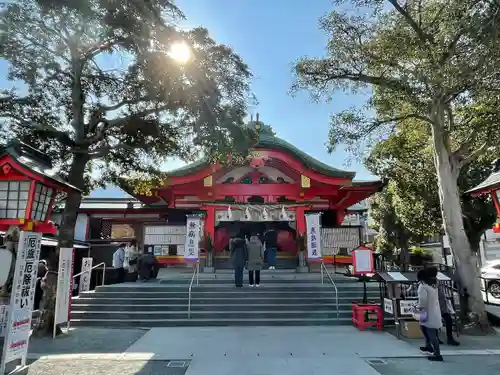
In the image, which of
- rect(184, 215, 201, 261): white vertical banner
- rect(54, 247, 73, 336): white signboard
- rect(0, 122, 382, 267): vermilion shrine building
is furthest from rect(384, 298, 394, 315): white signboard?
rect(54, 247, 73, 336): white signboard

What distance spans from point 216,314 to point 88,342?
316 centimetres

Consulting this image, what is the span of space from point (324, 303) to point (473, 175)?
10.0m

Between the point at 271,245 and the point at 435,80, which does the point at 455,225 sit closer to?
the point at 435,80

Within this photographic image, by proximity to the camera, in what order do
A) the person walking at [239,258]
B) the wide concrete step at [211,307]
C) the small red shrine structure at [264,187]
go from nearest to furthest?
the wide concrete step at [211,307] < the person walking at [239,258] < the small red shrine structure at [264,187]

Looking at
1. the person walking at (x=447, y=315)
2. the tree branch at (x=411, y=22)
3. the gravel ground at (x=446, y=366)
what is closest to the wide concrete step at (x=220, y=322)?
the person walking at (x=447, y=315)

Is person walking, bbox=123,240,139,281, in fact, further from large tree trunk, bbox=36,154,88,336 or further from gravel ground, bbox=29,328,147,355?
large tree trunk, bbox=36,154,88,336

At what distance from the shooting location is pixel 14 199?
20.2 ft

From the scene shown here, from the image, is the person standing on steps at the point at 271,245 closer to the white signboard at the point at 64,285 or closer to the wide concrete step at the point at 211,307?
the wide concrete step at the point at 211,307

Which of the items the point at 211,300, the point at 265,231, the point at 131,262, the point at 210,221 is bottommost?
the point at 211,300

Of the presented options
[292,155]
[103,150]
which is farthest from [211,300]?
[292,155]

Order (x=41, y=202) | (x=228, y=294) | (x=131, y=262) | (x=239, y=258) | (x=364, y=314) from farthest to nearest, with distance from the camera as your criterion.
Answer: (x=131, y=262), (x=239, y=258), (x=228, y=294), (x=364, y=314), (x=41, y=202)

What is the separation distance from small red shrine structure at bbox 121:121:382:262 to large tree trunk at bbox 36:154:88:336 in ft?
20.0

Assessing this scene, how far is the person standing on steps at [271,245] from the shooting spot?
53.1 feet

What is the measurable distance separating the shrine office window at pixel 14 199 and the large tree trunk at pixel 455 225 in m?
8.66
